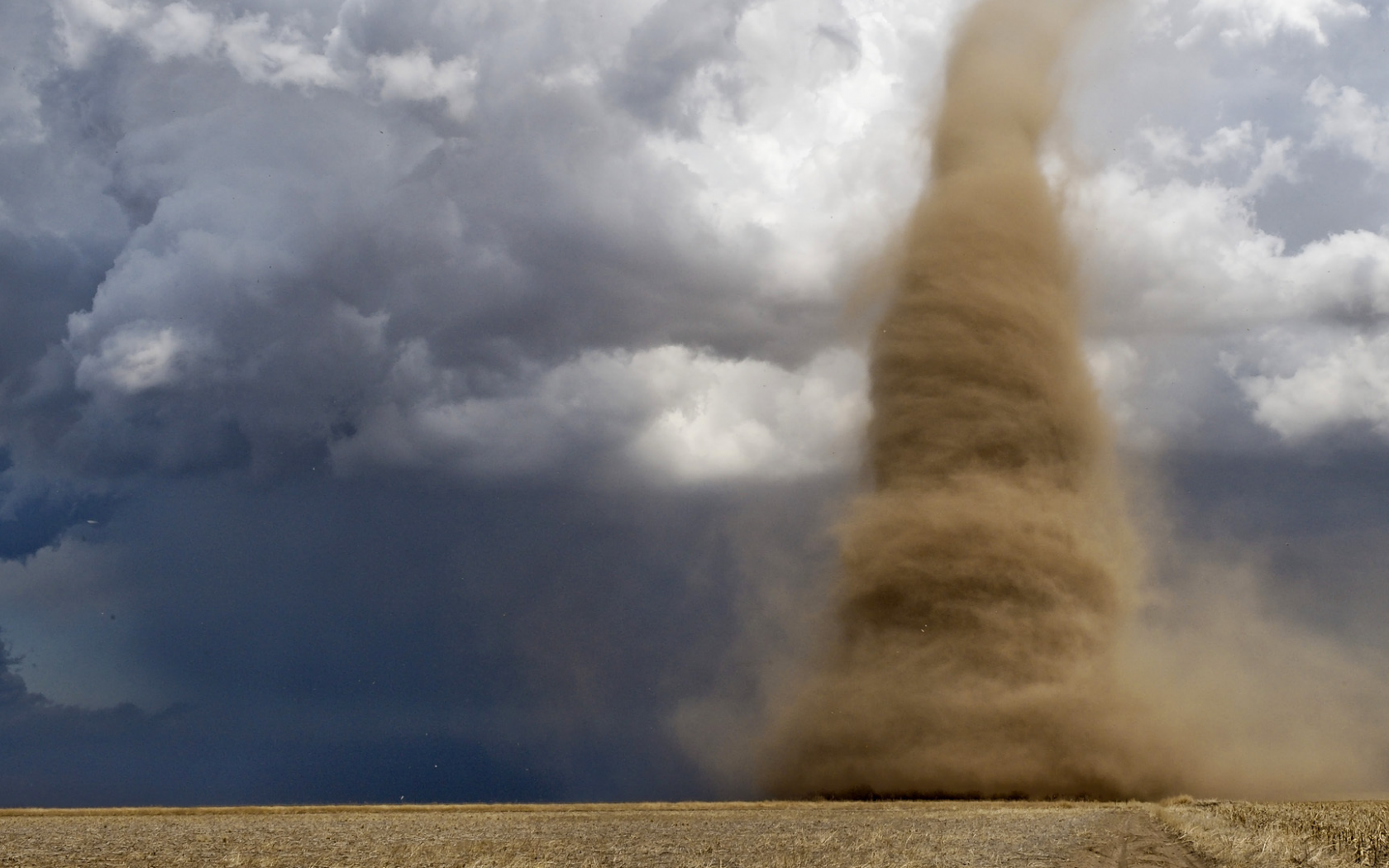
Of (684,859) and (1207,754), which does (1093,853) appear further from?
(1207,754)

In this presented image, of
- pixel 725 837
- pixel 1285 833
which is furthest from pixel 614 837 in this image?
pixel 1285 833

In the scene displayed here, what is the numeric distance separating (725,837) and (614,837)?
3755mm

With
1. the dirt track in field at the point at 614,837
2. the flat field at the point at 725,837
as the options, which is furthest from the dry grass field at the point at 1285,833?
the dirt track in field at the point at 614,837

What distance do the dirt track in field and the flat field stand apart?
0.09 metres

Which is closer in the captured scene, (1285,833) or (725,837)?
(1285,833)

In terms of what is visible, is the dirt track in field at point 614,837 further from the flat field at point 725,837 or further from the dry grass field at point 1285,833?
the dry grass field at point 1285,833

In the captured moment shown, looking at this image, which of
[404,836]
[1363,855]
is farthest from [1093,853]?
[404,836]

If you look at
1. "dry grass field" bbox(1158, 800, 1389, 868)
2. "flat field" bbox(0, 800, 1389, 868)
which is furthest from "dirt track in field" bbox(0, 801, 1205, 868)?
"dry grass field" bbox(1158, 800, 1389, 868)

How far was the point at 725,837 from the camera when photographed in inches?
1486

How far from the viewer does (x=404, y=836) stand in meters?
38.8

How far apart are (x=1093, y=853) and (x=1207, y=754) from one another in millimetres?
36164

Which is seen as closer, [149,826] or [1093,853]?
[1093,853]

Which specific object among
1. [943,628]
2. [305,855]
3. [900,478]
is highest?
[900,478]

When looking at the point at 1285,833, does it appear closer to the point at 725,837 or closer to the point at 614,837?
the point at 725,837
